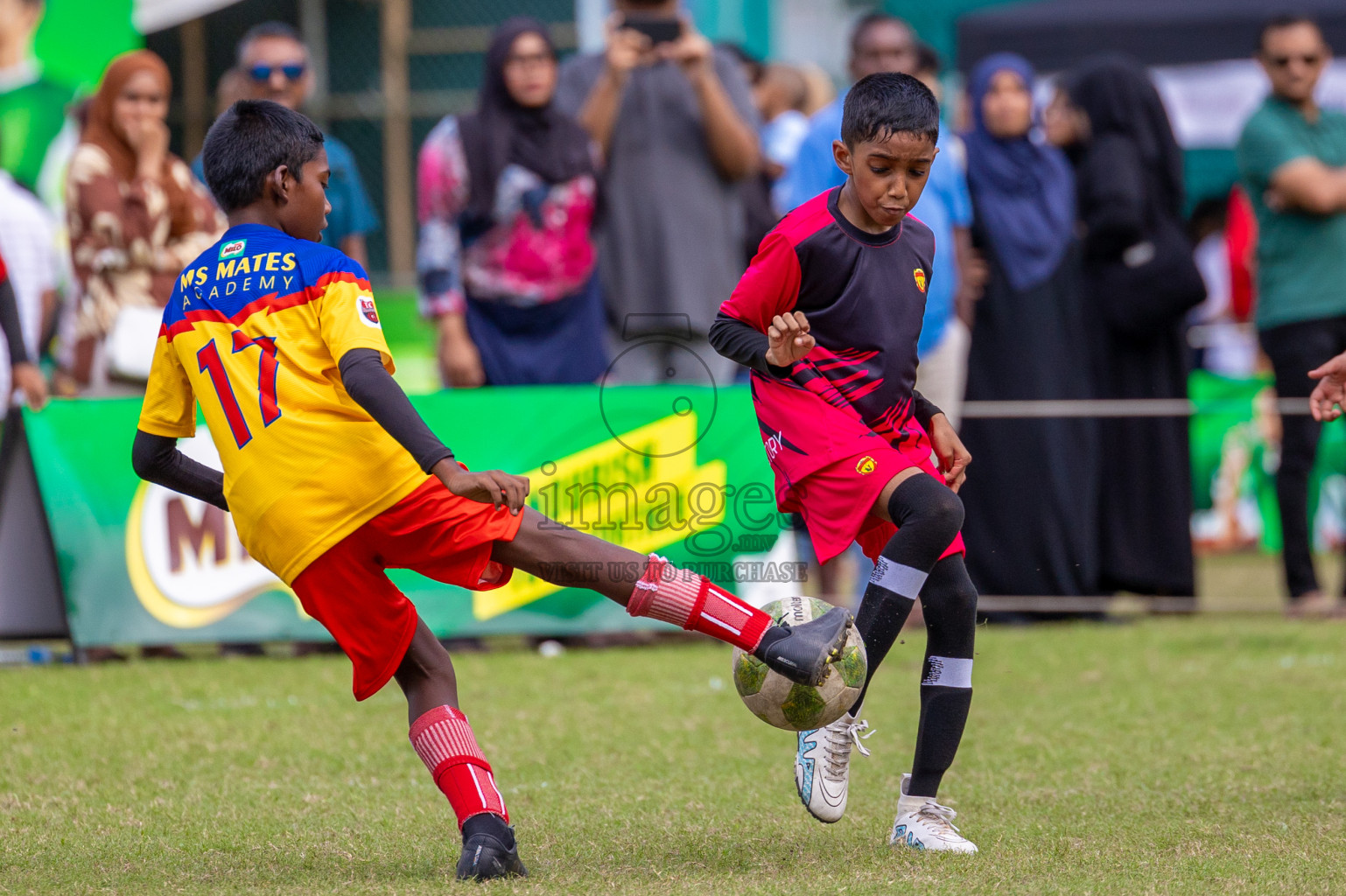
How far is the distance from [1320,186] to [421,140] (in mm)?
13955

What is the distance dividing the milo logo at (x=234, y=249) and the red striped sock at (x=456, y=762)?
1.12 meters

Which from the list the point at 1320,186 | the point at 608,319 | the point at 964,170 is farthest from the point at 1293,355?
the point at 608,319

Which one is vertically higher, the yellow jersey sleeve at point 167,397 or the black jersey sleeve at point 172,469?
the yellow jersey sleeve at point 167,397

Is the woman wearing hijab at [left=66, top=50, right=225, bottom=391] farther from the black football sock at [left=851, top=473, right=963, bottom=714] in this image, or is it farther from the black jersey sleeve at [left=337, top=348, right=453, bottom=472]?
the black football sock at [left=851, top=473, right=963, bottom=714]

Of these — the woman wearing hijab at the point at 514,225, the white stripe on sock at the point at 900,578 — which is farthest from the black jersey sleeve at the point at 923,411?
the woman wearing hijab at the point at 514,225

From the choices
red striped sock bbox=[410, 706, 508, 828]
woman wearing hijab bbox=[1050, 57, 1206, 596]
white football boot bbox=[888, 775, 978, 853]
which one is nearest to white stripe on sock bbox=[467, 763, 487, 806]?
red striped sock bbox=[410, 706, 508, 828]

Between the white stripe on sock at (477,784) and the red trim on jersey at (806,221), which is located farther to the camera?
the red trim on jersey at (806,221)

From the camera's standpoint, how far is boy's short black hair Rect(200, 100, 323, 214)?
3.73m

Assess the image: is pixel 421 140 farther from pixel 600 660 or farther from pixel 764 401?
pixel 764 401

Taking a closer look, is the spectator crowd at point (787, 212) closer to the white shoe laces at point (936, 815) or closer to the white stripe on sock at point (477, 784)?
the white shoe laces at point (936, 815)

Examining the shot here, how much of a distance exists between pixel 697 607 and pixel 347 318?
99 cm

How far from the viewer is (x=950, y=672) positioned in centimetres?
412

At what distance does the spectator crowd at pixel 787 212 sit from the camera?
25.4ft

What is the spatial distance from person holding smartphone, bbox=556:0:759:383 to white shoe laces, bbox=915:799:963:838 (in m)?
3.98
